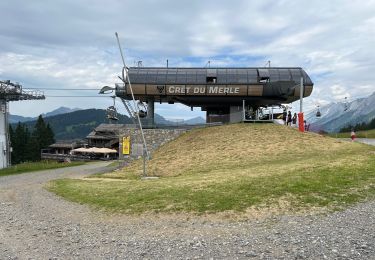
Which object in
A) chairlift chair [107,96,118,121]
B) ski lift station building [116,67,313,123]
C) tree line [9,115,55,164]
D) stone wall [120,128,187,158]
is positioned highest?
ski lift station building [116,67,313,123]

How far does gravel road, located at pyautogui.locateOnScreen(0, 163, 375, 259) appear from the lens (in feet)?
30.9

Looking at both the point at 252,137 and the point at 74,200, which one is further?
the point at 252,137

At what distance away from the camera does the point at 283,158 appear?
25.8 m

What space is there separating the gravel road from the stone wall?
79.9ft

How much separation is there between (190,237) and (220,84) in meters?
31.8

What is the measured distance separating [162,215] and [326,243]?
5.66 metres

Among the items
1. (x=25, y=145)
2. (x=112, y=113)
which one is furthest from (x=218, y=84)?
(x=25, y=145)

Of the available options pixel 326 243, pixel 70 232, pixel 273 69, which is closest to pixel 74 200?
pixel 70 232

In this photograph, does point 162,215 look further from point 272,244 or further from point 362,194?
point 362,194

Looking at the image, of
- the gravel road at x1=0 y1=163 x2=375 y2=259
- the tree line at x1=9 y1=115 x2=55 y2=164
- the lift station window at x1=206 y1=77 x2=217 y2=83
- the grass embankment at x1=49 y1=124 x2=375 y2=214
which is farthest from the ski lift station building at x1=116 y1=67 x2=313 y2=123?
the tree line at x1=9 y1=115 x2=55 y2=164

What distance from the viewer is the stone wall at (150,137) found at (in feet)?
126

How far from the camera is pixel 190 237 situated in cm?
1078

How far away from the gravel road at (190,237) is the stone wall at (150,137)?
959 inches

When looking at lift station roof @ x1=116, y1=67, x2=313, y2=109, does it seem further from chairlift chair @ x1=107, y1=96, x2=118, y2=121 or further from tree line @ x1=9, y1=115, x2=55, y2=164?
tree line @ x1=9, y1=115, x2=55, y2=164
